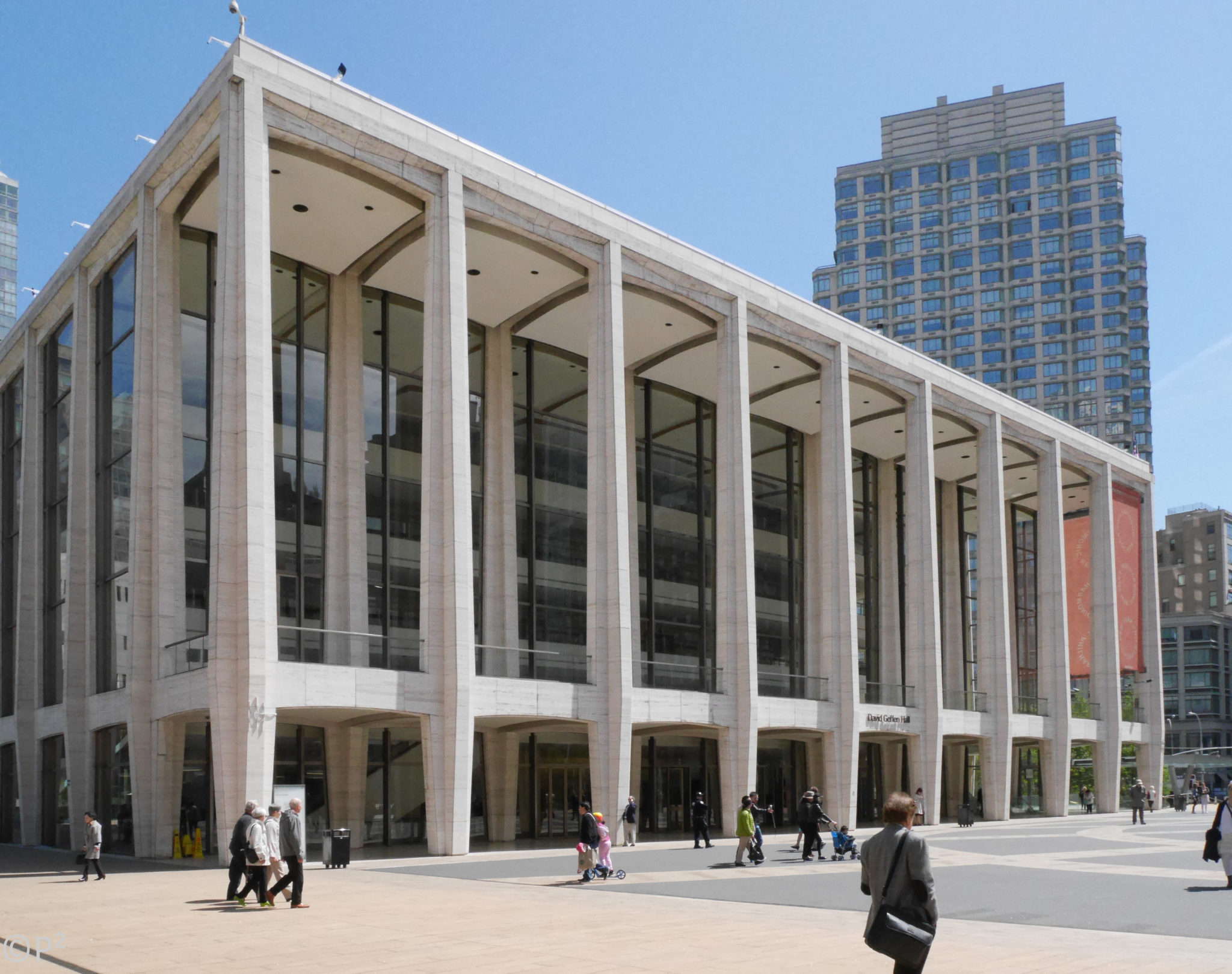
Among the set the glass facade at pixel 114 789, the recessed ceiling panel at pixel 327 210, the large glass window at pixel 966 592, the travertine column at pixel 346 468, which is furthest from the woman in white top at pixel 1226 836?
the large glass window at pixel 966 592

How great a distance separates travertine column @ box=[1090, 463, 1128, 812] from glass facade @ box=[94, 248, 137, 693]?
141 ft

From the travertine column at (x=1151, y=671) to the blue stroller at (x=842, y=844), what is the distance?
39.8m

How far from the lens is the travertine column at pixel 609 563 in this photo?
34500 millimetres

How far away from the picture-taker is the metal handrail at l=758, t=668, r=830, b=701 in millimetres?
43281

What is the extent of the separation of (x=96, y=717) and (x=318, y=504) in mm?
8383

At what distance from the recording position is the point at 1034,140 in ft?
477

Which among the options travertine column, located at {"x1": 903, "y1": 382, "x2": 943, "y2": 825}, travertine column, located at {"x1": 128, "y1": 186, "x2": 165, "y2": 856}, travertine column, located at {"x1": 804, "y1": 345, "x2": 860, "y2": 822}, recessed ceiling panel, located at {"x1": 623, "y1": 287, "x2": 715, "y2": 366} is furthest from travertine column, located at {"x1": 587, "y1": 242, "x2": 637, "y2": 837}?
travertine column, located at {"x1": 903, "y1": 382, "x2": 943, "y2": 825}

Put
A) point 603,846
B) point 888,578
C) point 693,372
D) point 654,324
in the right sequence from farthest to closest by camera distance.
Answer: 1. point 888,578
2. point 693,372
3. point 654,324
4. point 603,846

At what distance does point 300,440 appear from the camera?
3562cm

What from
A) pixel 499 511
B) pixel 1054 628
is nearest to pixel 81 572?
pixel 499 511

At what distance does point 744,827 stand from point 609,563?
10838 mm

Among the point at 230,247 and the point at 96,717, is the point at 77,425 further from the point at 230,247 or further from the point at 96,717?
the point at 230,247

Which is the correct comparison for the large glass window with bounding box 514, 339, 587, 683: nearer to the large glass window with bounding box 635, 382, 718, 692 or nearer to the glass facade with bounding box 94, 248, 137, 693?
the large glass window with bounding box 635, 382, 718, 692

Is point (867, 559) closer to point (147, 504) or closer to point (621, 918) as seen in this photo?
point (147, 504)
